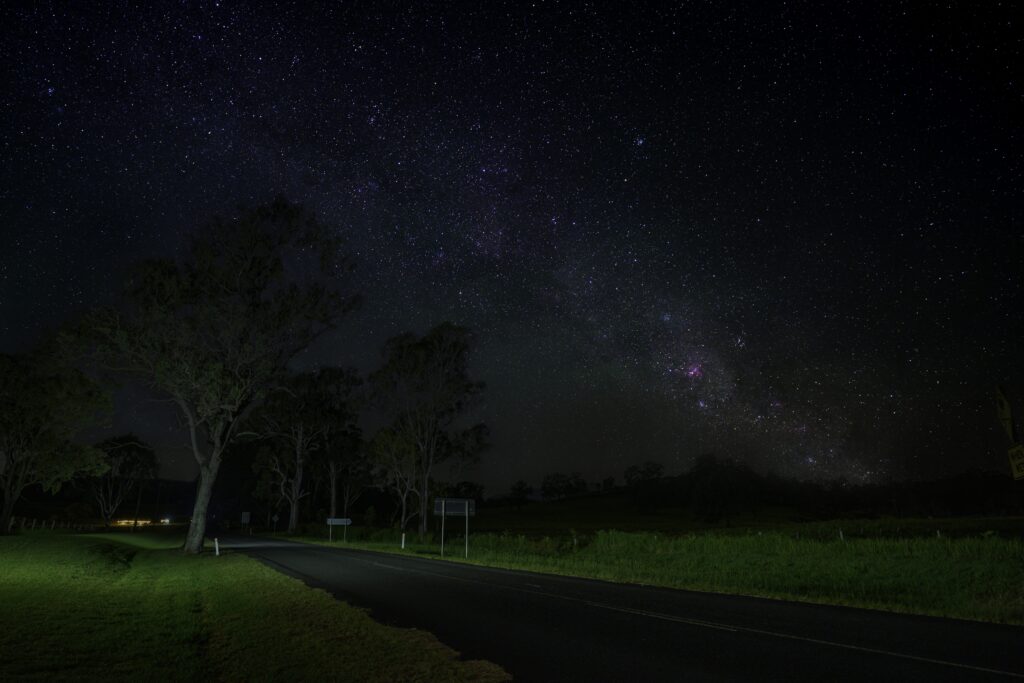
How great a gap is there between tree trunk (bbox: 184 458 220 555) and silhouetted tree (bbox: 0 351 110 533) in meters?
11.0

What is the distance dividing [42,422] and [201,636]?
41.4 m

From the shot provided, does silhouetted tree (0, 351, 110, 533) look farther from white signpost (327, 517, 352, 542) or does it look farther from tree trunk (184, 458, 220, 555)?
white signpost (327, 517, 352, 542)

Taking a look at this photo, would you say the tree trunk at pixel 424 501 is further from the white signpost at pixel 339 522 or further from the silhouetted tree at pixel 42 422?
the silhouetted tree at pixel 42 422

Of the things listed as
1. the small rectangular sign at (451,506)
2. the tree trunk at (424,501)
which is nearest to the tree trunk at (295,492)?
the tree trunk at (424,501)

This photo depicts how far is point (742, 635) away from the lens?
10297 mm

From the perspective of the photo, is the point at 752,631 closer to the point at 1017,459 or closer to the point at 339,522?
the point at 1017,459

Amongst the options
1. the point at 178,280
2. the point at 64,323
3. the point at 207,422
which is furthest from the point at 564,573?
the point at 64,323

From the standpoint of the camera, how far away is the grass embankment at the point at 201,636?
7812 millimetres

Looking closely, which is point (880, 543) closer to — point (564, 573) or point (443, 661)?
point (564, 573)

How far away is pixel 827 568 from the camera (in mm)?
23594

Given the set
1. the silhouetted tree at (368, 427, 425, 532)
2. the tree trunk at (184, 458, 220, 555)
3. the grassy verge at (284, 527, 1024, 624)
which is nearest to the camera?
the grassy verge at (284, 527, 1024, 624)

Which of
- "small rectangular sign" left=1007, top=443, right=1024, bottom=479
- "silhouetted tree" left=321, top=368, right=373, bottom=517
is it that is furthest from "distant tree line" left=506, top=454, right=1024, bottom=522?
"small rectangular sign" left=1007, top=443, right=1024, bottom=479

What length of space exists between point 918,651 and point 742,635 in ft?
7.94

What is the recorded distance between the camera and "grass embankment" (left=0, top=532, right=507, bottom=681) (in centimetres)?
781
